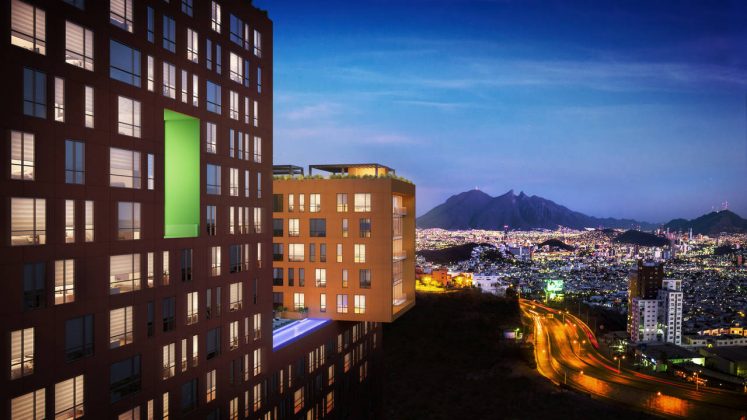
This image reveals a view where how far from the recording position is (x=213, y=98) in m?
26.1

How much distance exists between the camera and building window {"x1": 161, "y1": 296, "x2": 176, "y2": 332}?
2225cm

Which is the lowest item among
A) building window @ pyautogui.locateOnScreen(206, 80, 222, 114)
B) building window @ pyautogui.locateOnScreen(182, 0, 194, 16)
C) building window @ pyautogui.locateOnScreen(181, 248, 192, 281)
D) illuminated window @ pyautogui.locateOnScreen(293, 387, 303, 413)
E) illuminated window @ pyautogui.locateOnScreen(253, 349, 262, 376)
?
illuminated window @ pyautogui.locateOnScreen(293, 387, 303, 413)

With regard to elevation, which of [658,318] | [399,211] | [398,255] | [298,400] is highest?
[399,211]

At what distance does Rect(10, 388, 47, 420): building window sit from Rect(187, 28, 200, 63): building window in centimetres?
1502

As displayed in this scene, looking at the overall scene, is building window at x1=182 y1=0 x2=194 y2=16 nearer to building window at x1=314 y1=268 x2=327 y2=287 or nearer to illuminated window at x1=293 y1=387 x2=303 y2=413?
building window at x1=314 y1=268 x2=327 y2=287

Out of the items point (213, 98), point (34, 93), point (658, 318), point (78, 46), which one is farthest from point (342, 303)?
point (658, 318)

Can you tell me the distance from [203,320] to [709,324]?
158 metres

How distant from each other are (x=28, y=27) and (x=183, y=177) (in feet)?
31.2

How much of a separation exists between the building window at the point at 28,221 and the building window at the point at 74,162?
51.2 inches

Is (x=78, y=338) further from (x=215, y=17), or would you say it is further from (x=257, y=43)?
(x=257, y=43)

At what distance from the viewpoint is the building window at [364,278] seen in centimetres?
3816

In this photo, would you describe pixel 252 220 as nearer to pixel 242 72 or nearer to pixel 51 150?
pixel 242 72

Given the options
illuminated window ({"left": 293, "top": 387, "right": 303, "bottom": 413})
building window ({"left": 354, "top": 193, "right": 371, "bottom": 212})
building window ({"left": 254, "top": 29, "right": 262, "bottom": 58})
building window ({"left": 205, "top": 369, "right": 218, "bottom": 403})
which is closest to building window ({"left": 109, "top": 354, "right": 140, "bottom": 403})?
building window ({"left": 205, "top": 369, "right": 218, "bottom": 403})

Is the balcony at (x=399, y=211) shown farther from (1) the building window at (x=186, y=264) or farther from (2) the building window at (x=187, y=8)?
(2) the building window at (x=187, y=8)
